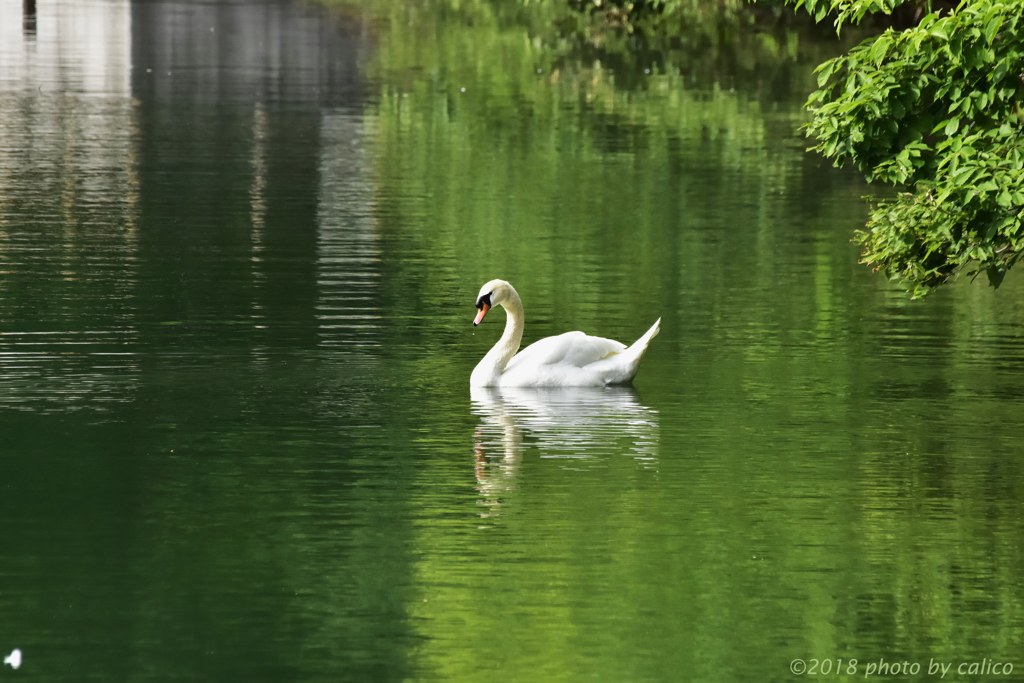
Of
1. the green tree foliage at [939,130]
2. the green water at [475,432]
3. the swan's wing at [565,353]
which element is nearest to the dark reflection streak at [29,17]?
the green water at [475,432]

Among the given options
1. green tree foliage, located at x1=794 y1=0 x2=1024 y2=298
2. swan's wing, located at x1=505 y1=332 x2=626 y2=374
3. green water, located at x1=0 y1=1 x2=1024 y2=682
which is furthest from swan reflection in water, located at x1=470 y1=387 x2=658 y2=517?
green tree foliage, located at x1=794 y1=0 x2=1024 y2=298

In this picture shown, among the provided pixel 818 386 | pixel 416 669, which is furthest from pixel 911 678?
pixel 818 386

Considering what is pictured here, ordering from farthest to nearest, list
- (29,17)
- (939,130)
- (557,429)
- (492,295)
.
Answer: (29,17)
(492,295)
(939,130)
(557,429)

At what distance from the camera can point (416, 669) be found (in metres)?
8.52

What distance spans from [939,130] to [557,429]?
11.3ft

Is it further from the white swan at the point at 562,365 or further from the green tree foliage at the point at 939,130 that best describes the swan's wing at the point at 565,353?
the green tree foliage at the point at 939,130

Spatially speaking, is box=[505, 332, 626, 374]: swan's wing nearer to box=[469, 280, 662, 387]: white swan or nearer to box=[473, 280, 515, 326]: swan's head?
box=[469, 280, 662, 387]: white swan

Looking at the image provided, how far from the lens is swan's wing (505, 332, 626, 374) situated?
14.9 meters

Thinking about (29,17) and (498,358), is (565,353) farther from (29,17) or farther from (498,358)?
(29,17)

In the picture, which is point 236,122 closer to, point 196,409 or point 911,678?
point 196,409

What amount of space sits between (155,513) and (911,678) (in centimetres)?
450

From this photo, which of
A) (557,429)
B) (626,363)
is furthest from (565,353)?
(557,429)

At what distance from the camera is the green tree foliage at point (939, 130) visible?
40.7 ft

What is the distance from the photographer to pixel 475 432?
13.3 meters
